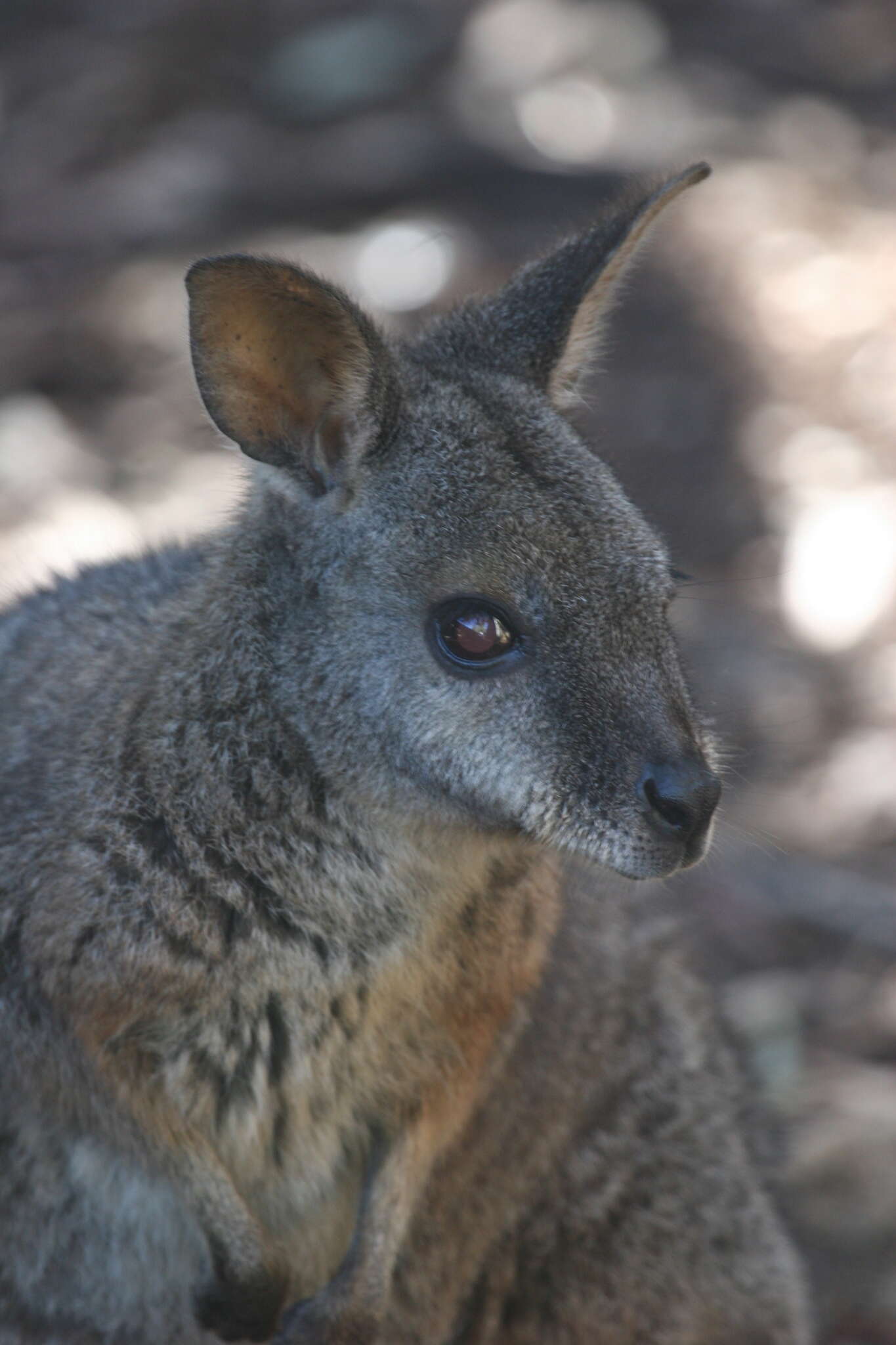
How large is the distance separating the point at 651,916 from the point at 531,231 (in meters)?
4.29

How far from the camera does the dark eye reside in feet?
9.15

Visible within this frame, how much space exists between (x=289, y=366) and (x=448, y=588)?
451mm

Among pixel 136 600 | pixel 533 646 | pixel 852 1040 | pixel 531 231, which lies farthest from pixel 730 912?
pixel 531 231

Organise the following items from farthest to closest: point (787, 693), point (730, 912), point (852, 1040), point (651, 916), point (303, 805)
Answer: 1. point (787, 693)
2. point (730, 912)
3. point (852, 1040)
4. point (651, 916)
5. point (303, 805)

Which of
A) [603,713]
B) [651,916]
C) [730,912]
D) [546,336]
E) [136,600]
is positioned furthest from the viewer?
[730,912]

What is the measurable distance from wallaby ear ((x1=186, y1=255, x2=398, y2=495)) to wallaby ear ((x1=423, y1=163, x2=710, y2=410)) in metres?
0.35

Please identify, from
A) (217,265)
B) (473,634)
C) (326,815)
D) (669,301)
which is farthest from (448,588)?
(669,301)

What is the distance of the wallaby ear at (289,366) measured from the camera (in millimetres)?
2736

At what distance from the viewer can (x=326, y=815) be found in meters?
2.97

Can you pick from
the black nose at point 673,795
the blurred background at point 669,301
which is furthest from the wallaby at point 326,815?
the blurred background at point 669,301

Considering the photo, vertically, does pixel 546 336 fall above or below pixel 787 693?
above

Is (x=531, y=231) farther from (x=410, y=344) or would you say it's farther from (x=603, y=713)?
(x=603, y=713)

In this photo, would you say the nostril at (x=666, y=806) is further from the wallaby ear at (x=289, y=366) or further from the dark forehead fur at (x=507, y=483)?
the wallaby ear at (x=289, y=366)

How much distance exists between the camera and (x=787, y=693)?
19.4 feet
